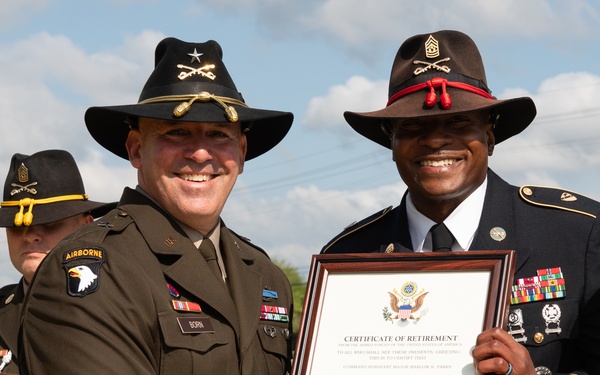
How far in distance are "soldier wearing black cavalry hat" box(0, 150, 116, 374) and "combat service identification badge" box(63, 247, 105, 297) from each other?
3.43 metres

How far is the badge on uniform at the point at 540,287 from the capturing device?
6336mm

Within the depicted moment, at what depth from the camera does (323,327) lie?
634cm

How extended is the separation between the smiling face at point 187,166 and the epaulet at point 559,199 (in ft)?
6.19

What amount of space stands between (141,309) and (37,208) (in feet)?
13.5

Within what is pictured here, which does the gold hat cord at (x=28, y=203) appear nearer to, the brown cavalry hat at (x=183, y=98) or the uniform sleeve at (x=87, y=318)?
the brown cavalry hat at (x=183, y=98)

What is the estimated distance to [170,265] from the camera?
21.2ft

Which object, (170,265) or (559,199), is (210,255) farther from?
(559,199)

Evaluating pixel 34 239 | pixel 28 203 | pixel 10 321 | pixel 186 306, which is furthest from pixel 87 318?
pixel 28 203

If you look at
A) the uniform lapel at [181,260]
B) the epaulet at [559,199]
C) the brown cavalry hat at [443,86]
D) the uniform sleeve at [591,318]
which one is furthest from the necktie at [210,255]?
the uniform sleeve at [591,318]

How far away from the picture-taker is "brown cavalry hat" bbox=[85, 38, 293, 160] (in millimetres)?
6559

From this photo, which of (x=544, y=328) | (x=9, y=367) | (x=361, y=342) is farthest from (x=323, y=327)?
(x=9, y=367)

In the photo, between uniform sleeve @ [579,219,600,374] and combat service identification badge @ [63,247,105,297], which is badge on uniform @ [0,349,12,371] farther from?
uniform sleeve @ [579,219,600,374]

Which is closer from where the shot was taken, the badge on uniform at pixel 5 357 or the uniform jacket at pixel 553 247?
the uniform jacket at pixel 553 247

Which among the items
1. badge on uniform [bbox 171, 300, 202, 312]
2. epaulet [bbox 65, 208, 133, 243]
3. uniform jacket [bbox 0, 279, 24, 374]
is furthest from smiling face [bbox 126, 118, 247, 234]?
uniform jacket [bbox 0, 279, 24, 374]
